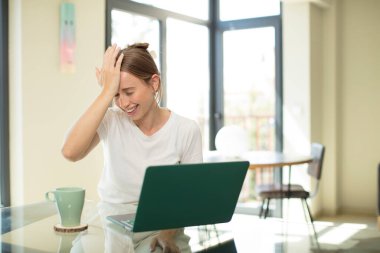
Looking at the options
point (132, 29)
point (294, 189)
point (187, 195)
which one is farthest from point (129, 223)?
point (132, 29)

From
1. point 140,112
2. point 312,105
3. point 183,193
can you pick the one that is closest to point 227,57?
point 312,105

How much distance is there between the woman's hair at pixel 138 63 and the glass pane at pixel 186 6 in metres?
2.85

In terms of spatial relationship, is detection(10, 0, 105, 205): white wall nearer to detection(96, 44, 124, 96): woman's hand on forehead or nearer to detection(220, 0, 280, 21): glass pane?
detection(96, 44, 124, 96): woman's hand on forehead

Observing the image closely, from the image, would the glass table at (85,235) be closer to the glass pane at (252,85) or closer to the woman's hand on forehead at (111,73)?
the woman's hand on forehead at (111,73)

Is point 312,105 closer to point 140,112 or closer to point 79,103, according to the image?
point 79,103

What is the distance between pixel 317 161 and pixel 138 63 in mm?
2804

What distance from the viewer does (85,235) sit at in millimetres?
1194

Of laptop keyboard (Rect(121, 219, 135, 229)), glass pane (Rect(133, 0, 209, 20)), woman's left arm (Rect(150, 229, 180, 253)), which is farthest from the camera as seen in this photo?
glass pane (Rect(133, 0, 209, 20))

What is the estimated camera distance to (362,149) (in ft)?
16.6

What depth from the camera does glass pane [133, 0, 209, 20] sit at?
4.51 meters

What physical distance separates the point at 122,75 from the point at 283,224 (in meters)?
0.65

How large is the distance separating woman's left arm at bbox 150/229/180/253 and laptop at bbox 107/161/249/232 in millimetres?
17

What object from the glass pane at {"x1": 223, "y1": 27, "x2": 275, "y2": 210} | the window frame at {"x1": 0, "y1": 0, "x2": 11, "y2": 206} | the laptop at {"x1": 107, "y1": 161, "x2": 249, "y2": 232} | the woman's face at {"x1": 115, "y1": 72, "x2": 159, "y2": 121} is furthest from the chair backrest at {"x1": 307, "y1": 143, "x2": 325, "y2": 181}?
the laptop at {"x1": 107, "y1": 161, "x2": 249, "y2": 232}

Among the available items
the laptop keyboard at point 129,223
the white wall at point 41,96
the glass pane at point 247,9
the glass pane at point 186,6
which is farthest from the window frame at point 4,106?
the glass pane at point 247,9
